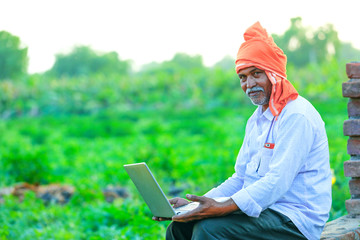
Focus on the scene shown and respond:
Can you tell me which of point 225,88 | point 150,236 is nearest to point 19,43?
point 225,88

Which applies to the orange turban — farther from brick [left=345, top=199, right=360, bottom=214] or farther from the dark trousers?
brick [left=345, top=199, right=360, bottom=214]

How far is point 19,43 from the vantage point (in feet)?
126

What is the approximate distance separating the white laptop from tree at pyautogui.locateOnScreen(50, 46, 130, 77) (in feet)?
139

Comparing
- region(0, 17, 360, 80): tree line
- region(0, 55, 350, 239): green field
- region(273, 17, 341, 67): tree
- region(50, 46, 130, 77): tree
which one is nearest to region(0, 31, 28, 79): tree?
region(0, 17, 360, 80): tree line

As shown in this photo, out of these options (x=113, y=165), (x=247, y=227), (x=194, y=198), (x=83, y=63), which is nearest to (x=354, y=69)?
(x=247, y=227)

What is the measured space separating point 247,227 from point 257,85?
807mm

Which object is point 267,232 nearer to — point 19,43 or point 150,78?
point 150,78

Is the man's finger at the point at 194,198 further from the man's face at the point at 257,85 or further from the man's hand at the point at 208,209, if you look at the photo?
the man's face at the point at 257,85

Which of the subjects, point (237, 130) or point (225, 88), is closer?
point (237, 130)

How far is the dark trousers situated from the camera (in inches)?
92.1

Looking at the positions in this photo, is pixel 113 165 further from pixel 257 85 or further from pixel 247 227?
pixel 247 227

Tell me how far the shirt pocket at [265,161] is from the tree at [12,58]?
36.8 meters

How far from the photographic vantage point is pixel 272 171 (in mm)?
2404

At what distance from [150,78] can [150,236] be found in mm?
18847
